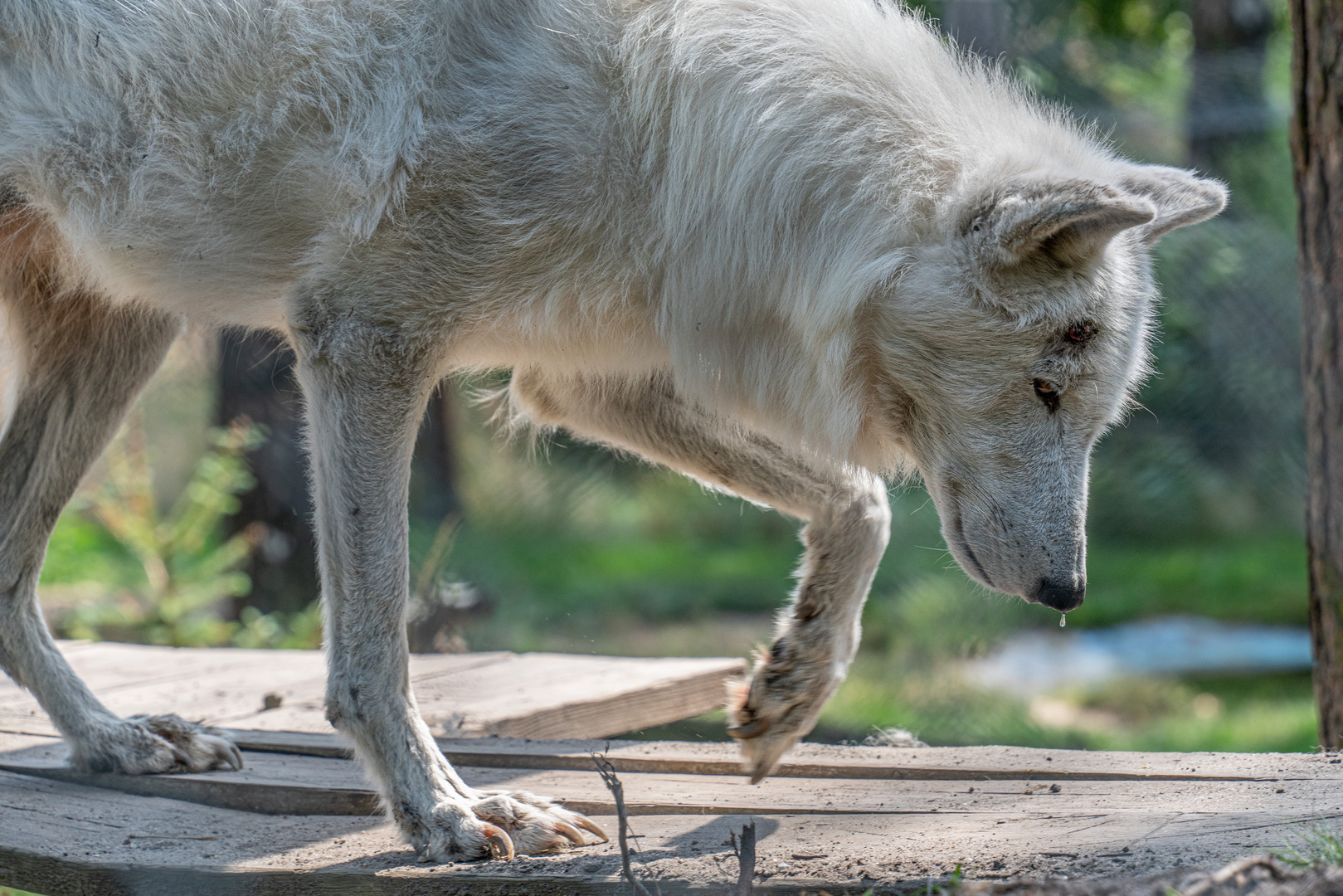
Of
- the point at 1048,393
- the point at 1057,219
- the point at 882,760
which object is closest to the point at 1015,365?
the point at 1048,393

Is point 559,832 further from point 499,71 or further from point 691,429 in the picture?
point 499,71

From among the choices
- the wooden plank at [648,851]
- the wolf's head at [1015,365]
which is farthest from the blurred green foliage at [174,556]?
the wolf's head at [1015,365]

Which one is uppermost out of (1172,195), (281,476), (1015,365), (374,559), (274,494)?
(1172,195)

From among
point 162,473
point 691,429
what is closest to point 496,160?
point 691,429

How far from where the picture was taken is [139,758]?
2912 millimetres

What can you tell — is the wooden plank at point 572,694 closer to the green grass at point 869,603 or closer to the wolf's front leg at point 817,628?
the green grass at point 869,603

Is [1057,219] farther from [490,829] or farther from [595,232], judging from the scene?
[490,829]

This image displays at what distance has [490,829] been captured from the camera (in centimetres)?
229

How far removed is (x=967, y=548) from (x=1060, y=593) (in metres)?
0.21

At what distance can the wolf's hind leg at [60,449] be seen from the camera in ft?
9.64

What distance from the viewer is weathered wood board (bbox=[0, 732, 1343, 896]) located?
212 centimetres

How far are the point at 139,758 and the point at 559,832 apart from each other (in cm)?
122

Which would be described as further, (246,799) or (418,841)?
(246,799)

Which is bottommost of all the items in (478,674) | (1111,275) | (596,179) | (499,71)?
(478,674)
